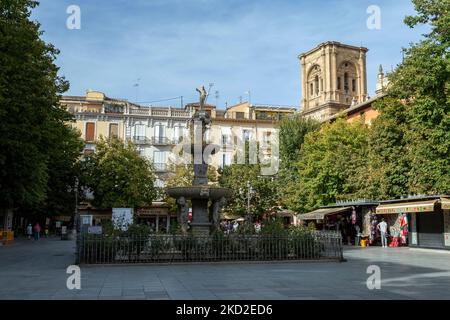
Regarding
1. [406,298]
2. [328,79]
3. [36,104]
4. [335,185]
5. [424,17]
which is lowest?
[406,298]

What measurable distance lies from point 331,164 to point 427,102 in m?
13.5

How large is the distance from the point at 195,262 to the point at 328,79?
65.6 meters

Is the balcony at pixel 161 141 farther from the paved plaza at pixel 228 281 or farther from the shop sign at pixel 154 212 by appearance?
the paved plaza at pixel 228 281

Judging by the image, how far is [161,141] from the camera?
58.2 metres

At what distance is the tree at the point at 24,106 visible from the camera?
67.2ft

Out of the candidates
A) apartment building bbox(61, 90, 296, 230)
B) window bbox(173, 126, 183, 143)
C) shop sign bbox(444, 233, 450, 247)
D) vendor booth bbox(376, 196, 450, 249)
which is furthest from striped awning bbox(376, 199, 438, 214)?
window bbox(173, 126, 183, 143)

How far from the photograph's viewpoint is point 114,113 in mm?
57438

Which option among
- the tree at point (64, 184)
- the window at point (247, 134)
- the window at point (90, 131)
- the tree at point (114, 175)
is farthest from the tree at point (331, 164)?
the window at point (90, 131)

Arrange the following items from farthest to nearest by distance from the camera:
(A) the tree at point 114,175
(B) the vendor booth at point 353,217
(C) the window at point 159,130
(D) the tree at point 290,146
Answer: (C) the window at point 159,130 → (A) the tree at point 114,175 → (D) the tree at point 290,146 → (B) the vendor booth at point 353,217

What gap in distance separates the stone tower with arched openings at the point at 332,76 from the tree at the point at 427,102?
155ft

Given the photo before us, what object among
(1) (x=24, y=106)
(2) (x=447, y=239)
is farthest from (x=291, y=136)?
(1) (x=24, y=106)

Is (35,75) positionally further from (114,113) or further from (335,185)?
(114,113)
